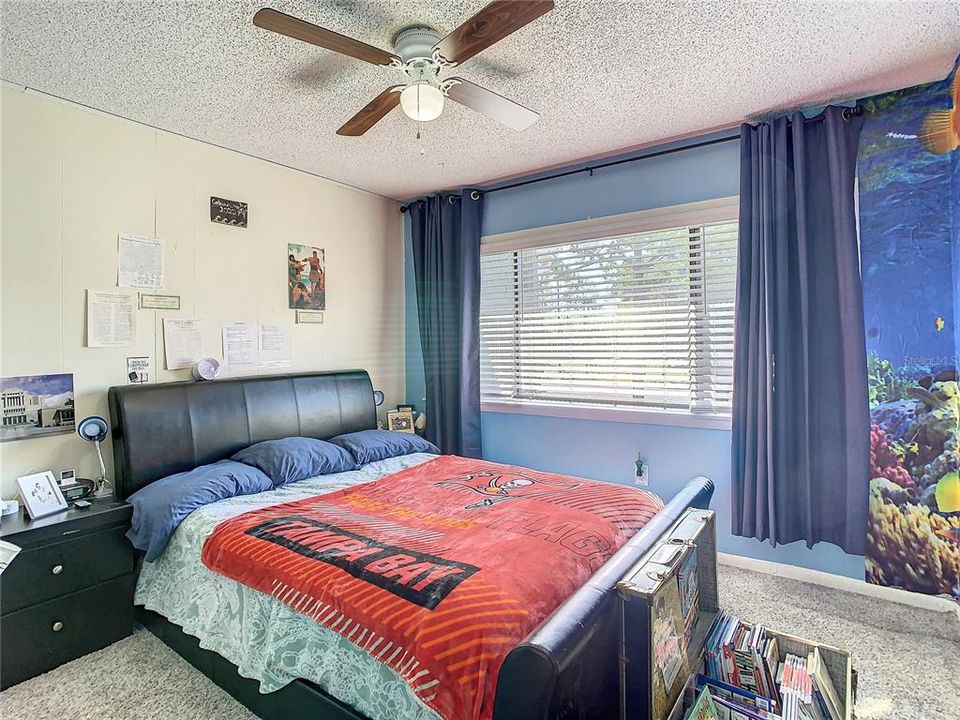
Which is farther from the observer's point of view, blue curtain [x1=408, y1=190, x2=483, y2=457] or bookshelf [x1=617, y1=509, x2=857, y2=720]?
blue curtain [x1=408, y1=190, x2=483, y2=457]

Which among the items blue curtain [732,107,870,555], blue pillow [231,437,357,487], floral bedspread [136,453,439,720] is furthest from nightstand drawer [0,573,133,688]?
blue curtain [732,107,870,555]

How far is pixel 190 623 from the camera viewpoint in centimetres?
202

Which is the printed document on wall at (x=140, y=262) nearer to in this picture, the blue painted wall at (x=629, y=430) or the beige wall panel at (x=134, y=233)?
the beige wall panel at (x=134, y=233)

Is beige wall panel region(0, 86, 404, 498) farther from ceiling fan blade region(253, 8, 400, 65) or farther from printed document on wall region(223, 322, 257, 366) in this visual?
ceiling fan blade region(253, 8, 400, 65)

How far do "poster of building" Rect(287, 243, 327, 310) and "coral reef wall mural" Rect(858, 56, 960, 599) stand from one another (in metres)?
3.36

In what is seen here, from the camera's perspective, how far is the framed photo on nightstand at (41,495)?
2.18 m

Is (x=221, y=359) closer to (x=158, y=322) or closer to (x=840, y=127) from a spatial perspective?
(x=158, y=322)

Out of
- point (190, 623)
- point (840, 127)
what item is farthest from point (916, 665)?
point (190, 623)

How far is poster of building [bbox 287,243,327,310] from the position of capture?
140 inches

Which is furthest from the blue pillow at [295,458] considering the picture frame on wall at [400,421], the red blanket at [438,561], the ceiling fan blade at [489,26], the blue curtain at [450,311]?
the ceiling fan blade at [489,26]

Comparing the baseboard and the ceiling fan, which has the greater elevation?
the ceiling fan

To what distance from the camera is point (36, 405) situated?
2408 millimetres

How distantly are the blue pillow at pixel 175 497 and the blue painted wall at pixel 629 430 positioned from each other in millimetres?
1930

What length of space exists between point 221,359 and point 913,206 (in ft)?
12.8
